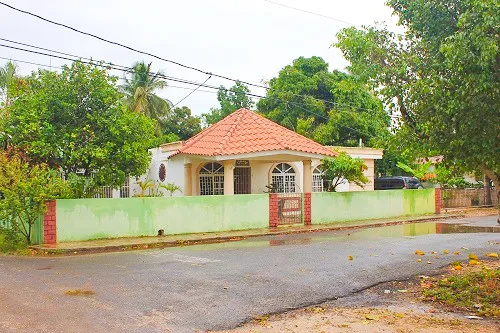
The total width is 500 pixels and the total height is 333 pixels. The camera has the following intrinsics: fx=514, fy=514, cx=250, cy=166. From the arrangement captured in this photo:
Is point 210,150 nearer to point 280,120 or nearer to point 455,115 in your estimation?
point 455,115

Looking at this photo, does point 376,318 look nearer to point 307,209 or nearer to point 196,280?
point 196,280

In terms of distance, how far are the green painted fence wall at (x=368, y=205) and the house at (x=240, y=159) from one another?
1.43 metres

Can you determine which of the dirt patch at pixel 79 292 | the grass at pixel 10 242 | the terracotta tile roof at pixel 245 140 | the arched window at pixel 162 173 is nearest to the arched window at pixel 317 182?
the terracotta tile roof at pixel 245 140

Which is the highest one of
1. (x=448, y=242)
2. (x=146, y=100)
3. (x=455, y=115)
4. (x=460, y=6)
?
(x=146, y=100)

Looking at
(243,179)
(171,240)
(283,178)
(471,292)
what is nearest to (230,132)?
(243,179)

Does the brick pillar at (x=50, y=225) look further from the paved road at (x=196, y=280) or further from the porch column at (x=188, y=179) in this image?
the porch column at (x=188, y=179)

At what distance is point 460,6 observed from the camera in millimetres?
8297

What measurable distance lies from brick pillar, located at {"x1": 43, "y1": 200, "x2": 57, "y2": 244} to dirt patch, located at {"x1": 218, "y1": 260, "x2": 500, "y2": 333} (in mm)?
9468

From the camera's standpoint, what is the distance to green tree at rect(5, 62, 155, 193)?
16266 millimetres

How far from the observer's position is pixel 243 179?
2589cm

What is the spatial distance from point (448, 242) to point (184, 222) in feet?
27.7

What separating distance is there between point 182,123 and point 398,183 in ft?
61.8

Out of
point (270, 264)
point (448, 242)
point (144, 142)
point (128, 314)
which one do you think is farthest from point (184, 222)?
point (128, 314)

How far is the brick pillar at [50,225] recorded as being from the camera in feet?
47.6
